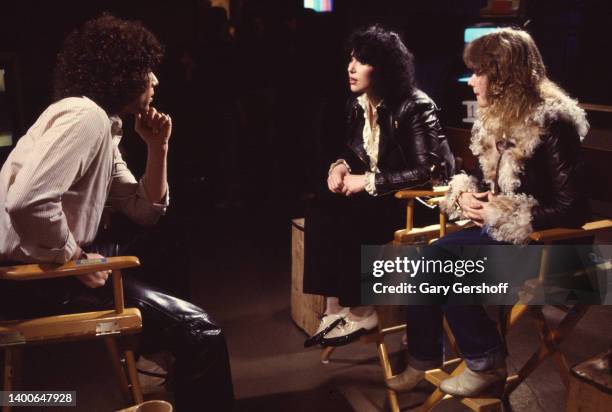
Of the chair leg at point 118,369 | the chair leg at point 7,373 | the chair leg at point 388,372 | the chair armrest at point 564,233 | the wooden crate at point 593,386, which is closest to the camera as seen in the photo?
the wooden crate at point 593,386

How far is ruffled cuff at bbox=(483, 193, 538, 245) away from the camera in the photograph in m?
2.41

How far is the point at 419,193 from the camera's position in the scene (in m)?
2.82

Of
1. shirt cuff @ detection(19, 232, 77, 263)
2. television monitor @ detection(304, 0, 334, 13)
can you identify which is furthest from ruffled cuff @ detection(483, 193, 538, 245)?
television monitor @ detection(304, 0, 334, 13)

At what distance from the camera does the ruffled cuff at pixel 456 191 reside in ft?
8.98

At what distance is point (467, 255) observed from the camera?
259 centimetres

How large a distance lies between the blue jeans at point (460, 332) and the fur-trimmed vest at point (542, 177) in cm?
16

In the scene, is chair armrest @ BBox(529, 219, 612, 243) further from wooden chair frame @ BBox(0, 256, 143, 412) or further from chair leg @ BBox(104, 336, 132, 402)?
chair leg @ BBox(104, 336, 132, 402)

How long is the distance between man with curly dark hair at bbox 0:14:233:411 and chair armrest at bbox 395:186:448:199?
3.30 ft

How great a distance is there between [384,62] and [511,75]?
0.66m

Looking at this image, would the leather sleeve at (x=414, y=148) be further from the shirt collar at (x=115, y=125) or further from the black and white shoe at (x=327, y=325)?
the shirt collar at (x=115, y=125)

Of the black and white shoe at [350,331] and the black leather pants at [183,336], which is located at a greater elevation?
the black leather pants at [183,336]

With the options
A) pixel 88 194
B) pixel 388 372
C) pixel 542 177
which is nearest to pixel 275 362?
pixel 388 372

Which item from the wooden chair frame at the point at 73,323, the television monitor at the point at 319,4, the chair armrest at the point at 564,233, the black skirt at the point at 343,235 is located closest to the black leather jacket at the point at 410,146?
the black skirt at the point at 343,235

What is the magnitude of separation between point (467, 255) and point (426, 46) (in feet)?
13.0
